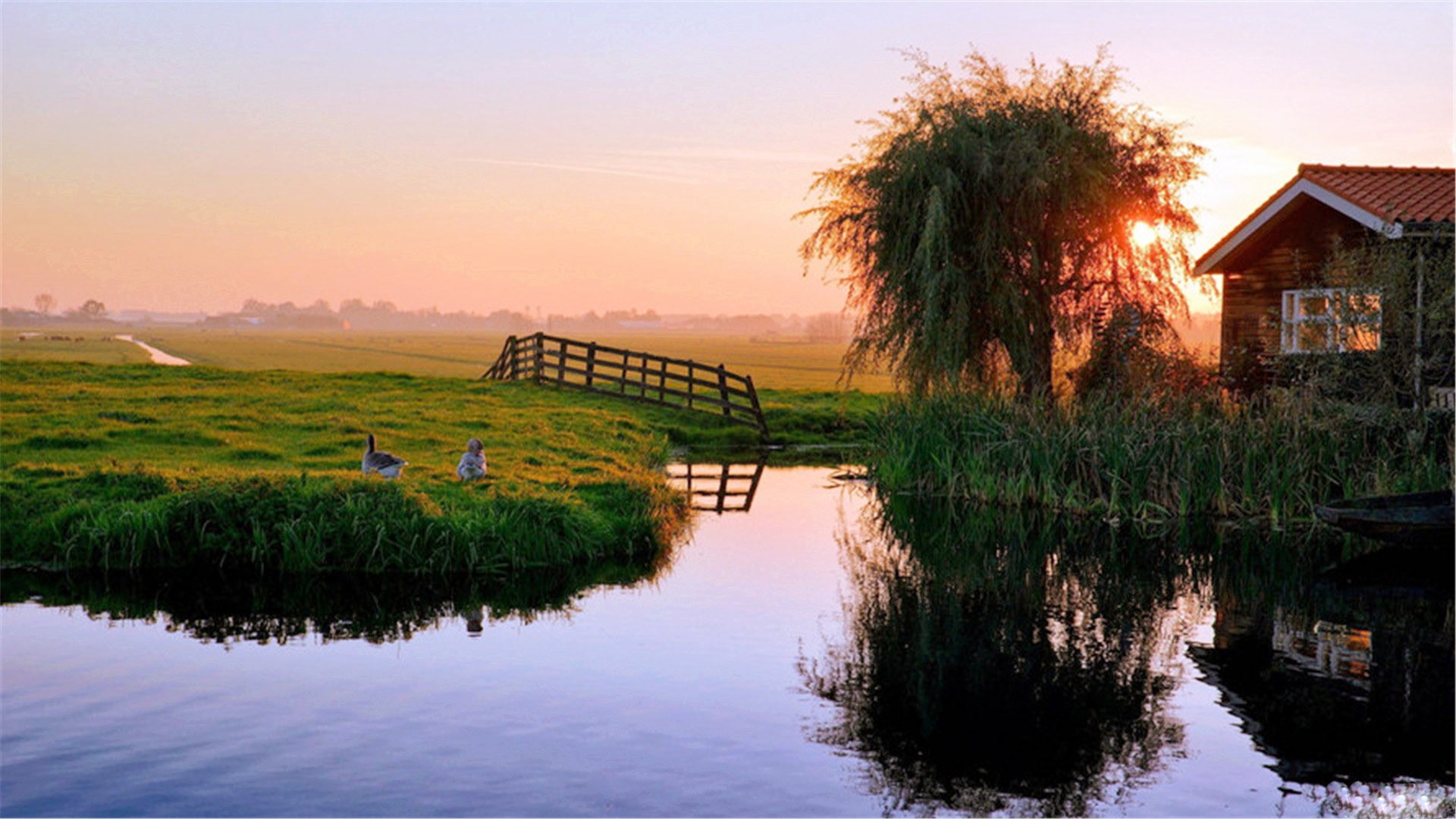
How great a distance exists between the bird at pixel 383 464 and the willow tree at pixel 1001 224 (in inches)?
479

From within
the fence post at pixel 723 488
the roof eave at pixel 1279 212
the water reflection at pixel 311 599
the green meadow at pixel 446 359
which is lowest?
the water reflection at pixel 311 599

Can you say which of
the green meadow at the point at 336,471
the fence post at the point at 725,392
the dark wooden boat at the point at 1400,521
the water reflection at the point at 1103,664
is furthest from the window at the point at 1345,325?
the fence post at the point at 725,392

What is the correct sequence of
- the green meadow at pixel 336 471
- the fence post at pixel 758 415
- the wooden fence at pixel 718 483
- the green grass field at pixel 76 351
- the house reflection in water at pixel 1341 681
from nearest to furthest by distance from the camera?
the house reflection in water at pixel 1341 681
the green meadow at pixel 336 471
the wooden fence at pixel 718 483
the fence post at pixel 758 415
the green grass field at pixel 76 351

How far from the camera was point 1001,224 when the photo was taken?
90.2ft

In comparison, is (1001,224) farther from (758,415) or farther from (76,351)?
(76,351)

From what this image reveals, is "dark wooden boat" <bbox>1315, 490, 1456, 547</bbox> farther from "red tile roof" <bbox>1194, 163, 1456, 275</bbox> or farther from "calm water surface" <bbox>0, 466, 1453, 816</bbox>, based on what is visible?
"red tile roof" <bbox>1194, 163, 1456, 275</bbox>

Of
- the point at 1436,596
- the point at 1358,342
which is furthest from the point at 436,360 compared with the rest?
the point at 1436,596

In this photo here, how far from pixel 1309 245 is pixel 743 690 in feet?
68.0

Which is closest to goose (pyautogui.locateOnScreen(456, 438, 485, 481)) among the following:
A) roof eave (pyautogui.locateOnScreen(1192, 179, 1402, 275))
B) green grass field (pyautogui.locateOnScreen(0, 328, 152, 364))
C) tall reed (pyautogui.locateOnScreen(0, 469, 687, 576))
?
tall reed (pyautogui.locateOnScreen(0, 469, 687, 576))

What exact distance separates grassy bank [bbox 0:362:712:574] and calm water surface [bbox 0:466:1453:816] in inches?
28.7

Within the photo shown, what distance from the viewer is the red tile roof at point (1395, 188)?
23688 millimetres

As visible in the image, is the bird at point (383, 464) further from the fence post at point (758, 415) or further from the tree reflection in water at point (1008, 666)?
the fence post at point (758, 415)

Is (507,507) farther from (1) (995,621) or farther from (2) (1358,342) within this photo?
(2) (1358,342)

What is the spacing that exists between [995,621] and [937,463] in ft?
31.9
